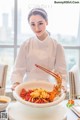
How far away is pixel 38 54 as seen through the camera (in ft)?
6.21

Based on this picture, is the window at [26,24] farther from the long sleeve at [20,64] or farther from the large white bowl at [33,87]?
the large white bowl at [33,87]

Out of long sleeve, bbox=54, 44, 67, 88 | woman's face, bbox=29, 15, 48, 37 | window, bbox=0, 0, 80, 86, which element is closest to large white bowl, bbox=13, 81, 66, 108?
long sleeve, bbox=54, 44, 67, 88

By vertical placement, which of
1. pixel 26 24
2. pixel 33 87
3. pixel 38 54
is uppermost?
pixel 26 24

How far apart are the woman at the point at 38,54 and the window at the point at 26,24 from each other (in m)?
1.04

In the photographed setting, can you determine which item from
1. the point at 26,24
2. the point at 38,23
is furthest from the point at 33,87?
the point at 26,24

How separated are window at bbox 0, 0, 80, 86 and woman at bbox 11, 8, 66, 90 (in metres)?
1.04

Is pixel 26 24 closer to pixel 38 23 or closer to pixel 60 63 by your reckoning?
pixel 38 23

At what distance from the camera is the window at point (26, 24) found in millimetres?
2902

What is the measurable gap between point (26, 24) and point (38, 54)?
45.1 inches

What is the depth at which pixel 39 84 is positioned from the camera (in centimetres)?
150

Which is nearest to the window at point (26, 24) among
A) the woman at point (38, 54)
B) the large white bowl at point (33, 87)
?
the woman at point (38, 54)

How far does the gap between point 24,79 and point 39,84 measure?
1.58 ft

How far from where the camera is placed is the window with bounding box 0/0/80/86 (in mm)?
2902

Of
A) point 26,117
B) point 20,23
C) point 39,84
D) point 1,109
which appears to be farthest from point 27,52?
point 20,23
